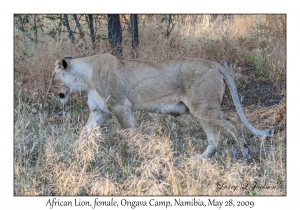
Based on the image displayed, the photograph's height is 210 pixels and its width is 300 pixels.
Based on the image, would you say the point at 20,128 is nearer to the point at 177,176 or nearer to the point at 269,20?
the point at 177,176

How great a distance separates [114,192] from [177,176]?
674 millimetres

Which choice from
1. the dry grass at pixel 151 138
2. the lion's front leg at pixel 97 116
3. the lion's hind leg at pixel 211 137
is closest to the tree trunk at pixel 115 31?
the dry grass at pixel 151 138

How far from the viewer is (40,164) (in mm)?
5965

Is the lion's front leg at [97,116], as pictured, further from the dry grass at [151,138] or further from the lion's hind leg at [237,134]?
the lion's hind leg at [237,134]

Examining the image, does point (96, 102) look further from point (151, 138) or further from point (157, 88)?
point (151, 138)

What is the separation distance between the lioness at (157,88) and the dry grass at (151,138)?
0.27m

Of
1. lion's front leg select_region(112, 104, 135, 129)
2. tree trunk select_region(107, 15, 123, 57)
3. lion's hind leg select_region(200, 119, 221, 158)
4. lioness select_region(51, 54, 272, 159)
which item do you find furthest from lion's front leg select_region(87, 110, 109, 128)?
tree trunk select_region(107, 15, 123, 57)

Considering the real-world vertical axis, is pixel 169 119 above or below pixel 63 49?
below

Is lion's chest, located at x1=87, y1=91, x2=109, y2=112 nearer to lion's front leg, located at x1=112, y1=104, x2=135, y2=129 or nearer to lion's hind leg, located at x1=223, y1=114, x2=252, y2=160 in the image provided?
lion's front leg, located at x1=112, y1=104, x2=135, y2=129

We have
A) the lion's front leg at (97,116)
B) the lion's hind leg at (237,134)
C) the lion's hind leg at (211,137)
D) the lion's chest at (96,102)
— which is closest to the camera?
the lion's hind leg at (237,134)

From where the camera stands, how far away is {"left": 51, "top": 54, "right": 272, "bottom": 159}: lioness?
6293 mm

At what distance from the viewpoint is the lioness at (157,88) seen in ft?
20.6

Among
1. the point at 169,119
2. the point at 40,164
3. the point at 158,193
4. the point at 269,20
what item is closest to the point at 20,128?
the point at 40,164

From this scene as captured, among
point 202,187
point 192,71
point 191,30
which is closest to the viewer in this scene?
point 202,187
